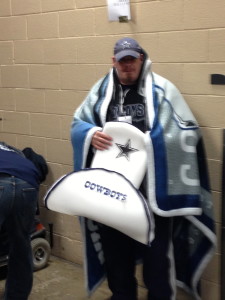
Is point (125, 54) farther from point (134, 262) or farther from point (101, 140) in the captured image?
point (134, 262)

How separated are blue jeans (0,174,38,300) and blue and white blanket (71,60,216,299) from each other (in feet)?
1.18

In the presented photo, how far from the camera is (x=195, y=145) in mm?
2432

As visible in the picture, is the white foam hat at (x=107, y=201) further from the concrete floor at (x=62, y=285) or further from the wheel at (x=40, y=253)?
the wheel at (x=40, y=253)

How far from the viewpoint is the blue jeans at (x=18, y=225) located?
7.74ft

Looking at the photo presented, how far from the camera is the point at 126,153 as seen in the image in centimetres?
243

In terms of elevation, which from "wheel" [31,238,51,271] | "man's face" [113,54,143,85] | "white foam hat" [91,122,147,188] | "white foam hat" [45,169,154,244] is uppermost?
"man's face" [113,54,143,85]

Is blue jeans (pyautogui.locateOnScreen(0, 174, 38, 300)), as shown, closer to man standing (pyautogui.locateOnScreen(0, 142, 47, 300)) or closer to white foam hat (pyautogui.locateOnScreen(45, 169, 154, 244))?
man standing (pyautogui.locateOnScreen(0, 142, 47, 300))

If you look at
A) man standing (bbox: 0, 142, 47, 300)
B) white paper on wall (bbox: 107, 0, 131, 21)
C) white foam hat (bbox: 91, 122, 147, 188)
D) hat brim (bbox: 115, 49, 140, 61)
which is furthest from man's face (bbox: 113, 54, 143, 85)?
man standing (bbox: 0, 142, 47, 300)

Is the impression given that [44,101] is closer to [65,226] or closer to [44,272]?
[65,226]

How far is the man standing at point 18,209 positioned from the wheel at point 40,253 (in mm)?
709

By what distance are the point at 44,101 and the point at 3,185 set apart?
1154mm

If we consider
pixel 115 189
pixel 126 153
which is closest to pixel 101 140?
pixel 126 153

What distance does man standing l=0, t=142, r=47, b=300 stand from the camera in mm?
2361

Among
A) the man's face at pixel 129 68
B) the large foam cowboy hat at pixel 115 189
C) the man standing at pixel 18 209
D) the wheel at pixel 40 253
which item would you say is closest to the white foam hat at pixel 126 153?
the large foam cowboy hat at pixel 115 189
